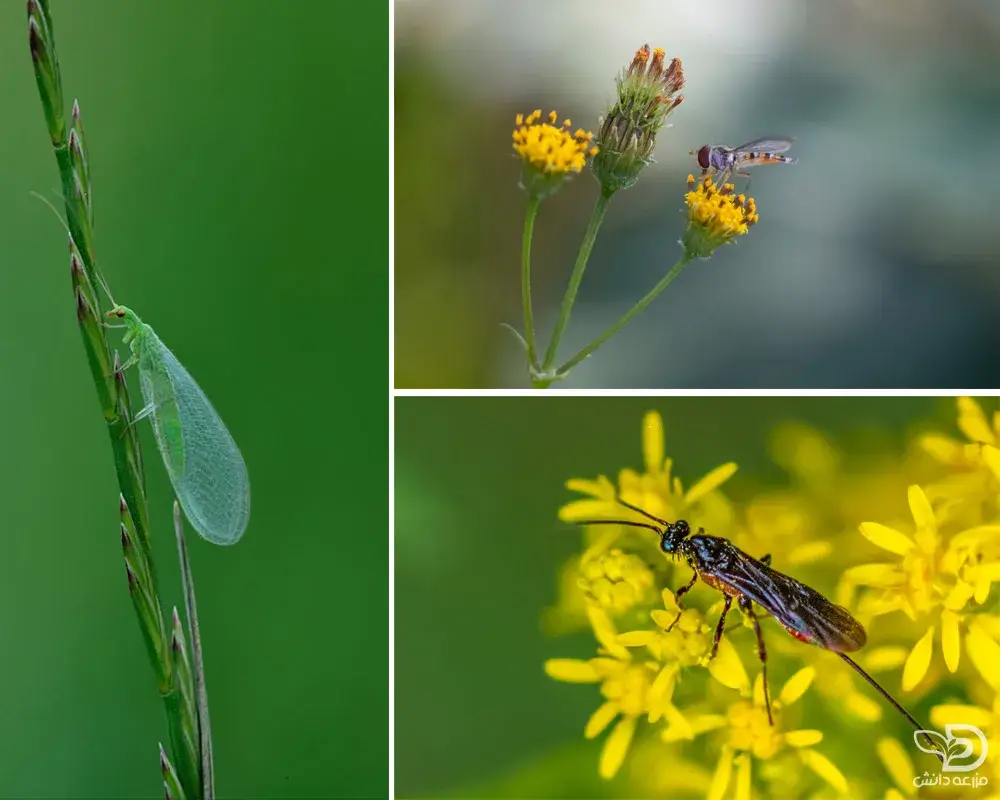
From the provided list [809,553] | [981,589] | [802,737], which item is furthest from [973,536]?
[802,737]

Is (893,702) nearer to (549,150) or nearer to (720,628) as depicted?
(720,628)

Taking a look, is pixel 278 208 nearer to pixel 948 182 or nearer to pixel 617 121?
pixel 617 121

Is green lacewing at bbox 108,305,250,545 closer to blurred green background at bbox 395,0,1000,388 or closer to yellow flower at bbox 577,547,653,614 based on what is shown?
blurred green background at bbox 395,0,1000,388

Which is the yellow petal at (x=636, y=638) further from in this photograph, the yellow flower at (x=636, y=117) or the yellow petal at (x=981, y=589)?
the yellow flower at (x=636, y=117)

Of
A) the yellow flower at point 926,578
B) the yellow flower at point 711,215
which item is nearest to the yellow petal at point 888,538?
the yellow flower at point 926,578

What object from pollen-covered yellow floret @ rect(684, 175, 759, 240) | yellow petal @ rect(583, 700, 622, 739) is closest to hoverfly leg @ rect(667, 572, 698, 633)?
yellow petal @ rect(583, 700, 622, 739)

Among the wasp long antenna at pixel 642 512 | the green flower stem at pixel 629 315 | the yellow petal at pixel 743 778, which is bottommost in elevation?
the yellow petal at pixel 743 778
